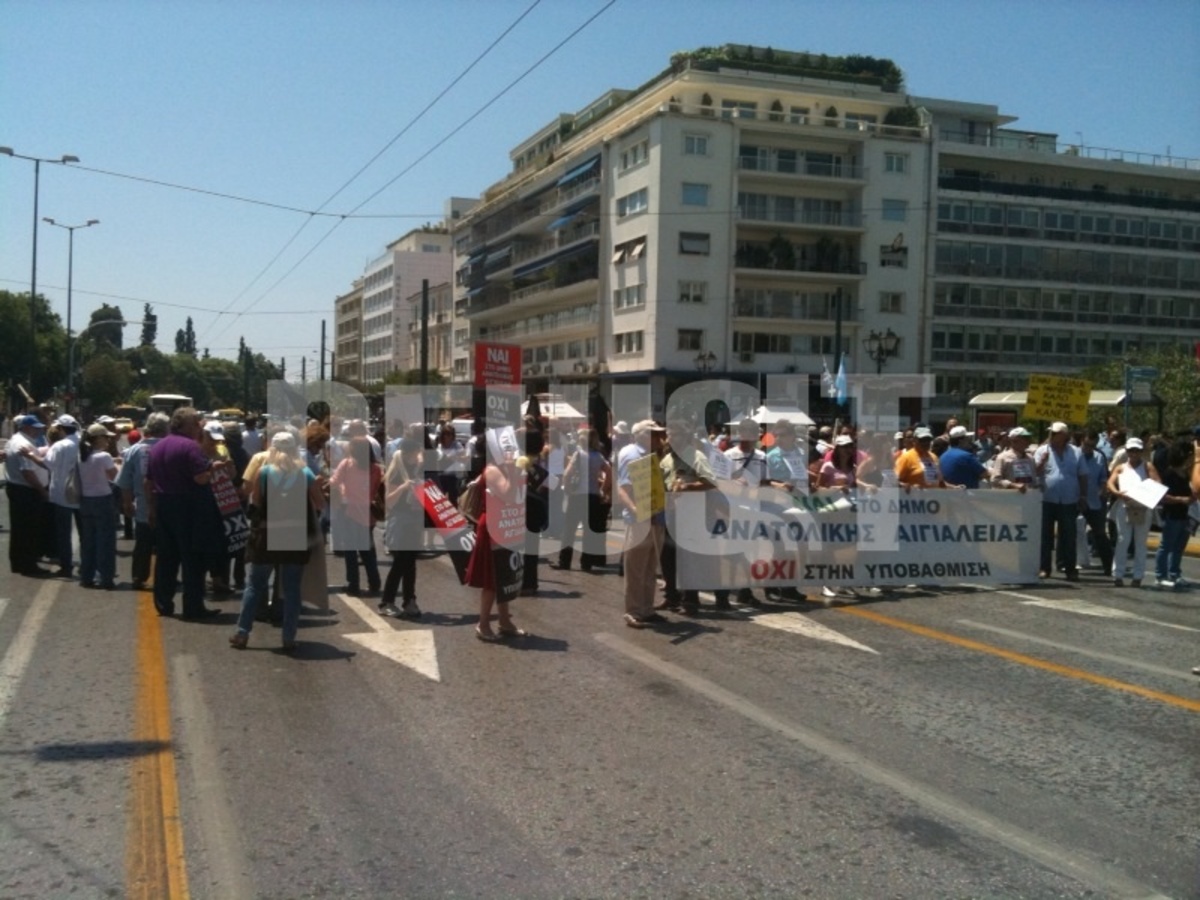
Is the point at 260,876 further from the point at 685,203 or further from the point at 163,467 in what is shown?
the point at 685,203

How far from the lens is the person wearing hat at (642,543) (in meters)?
9.87

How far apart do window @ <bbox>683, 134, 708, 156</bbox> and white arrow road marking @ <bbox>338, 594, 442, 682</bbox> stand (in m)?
45.9

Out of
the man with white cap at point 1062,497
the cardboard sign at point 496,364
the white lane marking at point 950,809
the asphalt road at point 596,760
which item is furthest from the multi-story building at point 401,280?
the white lane marking at point 950,809

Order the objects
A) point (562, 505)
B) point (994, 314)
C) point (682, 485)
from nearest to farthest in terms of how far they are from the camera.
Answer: point (682, 485) → point (562, 505) → point (994, 314)

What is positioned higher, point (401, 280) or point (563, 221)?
point (401, 280)

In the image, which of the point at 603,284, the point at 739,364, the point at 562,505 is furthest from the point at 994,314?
the point at 562,505

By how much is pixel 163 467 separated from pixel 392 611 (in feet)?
8.03

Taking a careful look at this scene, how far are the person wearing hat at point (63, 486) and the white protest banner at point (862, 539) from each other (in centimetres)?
680

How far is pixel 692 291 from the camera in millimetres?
53438

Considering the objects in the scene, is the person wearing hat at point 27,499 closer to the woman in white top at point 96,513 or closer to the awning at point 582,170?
the woman in white top at point 96,513

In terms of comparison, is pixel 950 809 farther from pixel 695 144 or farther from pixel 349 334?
pixel 349 334

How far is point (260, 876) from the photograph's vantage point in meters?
4.37

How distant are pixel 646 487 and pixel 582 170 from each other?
51482 mm

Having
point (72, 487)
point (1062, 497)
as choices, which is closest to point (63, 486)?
point (72, 487)
